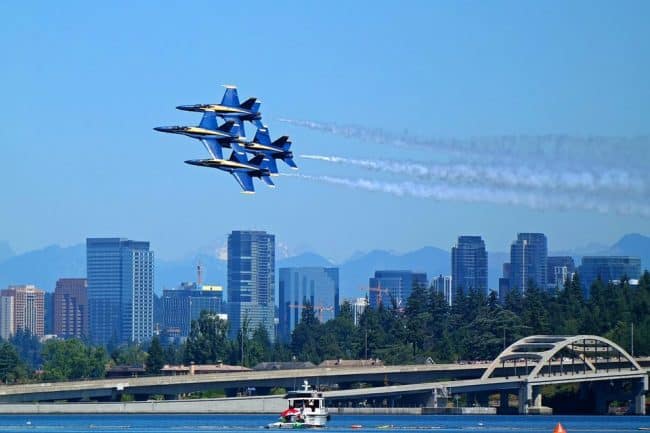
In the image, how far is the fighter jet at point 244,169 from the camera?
14862 cm

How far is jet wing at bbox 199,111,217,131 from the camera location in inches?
5989

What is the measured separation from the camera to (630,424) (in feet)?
635

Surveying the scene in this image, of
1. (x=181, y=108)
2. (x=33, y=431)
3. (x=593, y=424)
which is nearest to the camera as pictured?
(x=181, y=108)

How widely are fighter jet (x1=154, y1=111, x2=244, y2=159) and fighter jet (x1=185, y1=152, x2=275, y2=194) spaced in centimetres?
136

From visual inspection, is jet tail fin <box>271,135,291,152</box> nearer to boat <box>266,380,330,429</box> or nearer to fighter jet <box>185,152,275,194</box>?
fighter jet <box>185,152,275,194</box>

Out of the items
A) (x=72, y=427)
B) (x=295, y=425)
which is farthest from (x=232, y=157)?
(x=72, y=427)

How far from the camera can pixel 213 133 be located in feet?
497

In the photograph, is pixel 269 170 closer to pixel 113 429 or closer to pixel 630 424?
pixel 113 429

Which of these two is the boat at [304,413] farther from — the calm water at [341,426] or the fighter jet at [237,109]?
the fighter jet at [237,109]

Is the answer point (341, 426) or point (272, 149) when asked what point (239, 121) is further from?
point (341, 426)

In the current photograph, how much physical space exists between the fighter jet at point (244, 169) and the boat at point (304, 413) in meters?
32.4

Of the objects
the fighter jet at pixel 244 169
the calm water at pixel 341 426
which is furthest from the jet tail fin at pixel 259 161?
the calm water at pixel 341 426

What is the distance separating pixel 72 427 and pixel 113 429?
26.1 ft

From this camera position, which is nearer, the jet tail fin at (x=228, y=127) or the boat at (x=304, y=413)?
the jet tail fin at (x=228, y=127)
